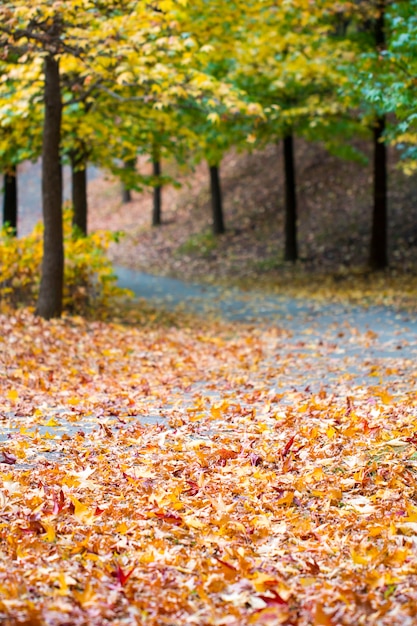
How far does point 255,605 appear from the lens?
308cm

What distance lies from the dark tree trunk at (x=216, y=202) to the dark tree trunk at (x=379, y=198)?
26.2 feet

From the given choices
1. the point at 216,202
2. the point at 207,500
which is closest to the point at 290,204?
the point at 216,202

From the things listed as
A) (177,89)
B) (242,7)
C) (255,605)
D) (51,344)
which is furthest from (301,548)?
(242,7)

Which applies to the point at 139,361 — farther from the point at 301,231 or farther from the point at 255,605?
the point at 301,231

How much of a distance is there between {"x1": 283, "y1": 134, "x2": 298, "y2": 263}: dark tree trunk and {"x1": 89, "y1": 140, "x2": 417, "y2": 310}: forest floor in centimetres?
37

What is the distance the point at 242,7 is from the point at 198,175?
20.8 m

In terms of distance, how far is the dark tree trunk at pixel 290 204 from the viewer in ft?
Answer: 63.4

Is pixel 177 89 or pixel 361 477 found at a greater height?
pixel 177 89

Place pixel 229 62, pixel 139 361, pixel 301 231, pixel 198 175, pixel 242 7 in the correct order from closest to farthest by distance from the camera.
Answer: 1. pixel 139 361
2. pixel 242 7
3. pixel 229 62
4. pixel 301 231
5. pixel 198 175

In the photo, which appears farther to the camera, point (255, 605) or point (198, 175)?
point (198, 175)

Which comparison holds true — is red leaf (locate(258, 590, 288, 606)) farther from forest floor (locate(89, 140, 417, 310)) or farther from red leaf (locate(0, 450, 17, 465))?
forest floor (locate(89, 140, 417, 310))

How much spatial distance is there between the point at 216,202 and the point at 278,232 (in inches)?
106

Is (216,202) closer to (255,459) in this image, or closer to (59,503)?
(255,459)

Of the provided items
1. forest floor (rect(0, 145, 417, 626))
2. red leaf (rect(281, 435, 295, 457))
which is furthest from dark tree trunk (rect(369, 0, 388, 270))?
red leaf (rect(281, 435, 295, 457))
